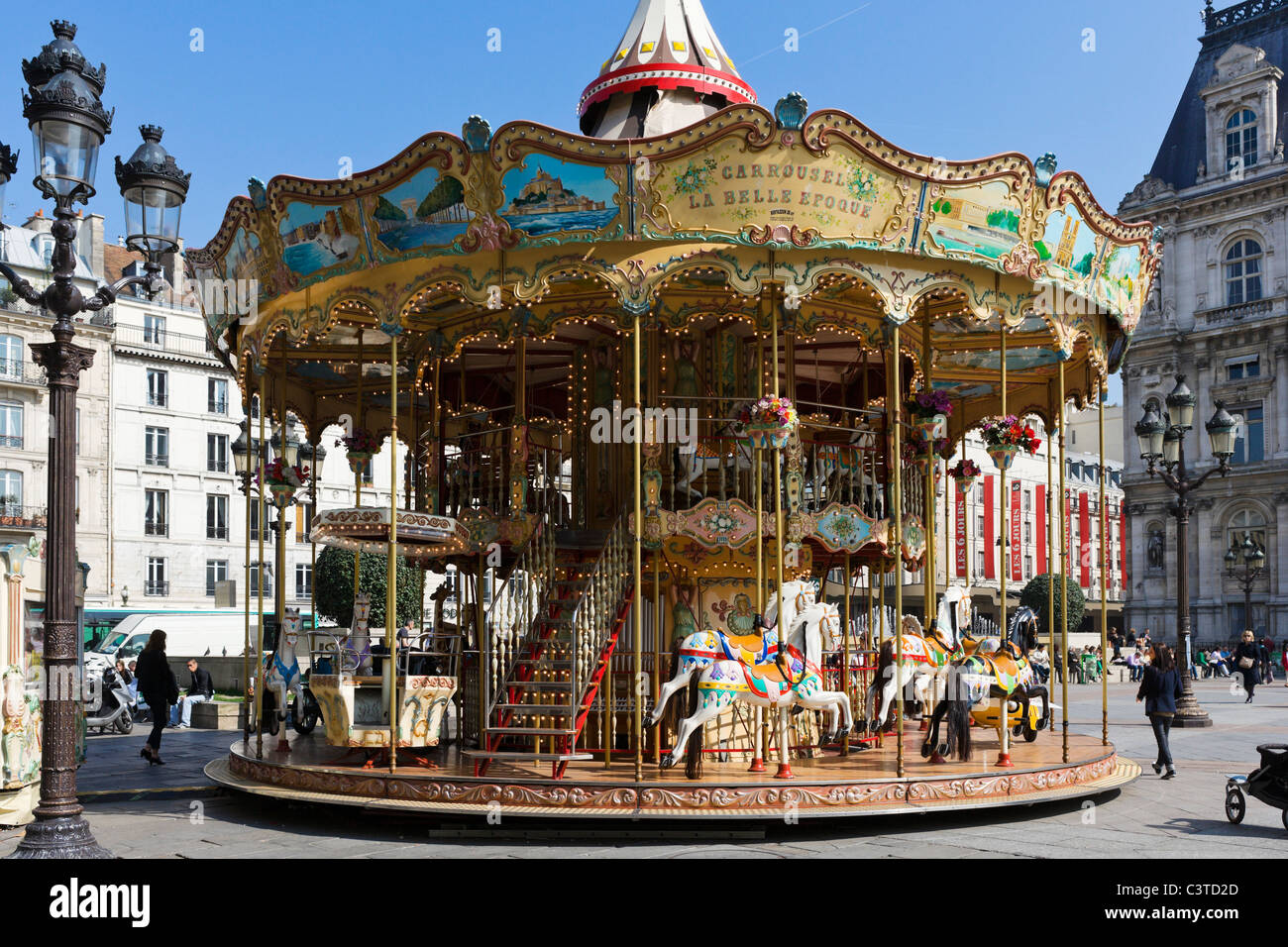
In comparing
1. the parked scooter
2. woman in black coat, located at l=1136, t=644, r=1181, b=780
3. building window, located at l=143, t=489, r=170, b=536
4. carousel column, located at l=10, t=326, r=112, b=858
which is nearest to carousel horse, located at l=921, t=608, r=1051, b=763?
woman in black coat, located at l=1136, t=644, r=1181, b=780

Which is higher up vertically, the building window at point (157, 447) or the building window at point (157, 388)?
→ the building window at point (157, 388)

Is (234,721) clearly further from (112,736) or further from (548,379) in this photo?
(548,379)

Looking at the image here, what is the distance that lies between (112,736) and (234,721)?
8.18 feet

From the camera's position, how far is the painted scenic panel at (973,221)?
1284 cm

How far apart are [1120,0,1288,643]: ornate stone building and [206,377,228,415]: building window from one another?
1660 inches

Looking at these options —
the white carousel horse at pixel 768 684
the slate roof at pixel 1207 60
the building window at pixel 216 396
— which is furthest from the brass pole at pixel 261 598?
the slate roof at pixel 1207 60

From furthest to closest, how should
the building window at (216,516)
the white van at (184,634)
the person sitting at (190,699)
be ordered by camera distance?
the building window at (216,516) → the white van at (184,634) → the person sitting at (190,699)

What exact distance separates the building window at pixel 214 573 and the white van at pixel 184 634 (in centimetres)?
1457

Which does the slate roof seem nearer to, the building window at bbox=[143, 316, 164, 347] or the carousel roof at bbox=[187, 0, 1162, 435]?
the building window at bbox=[143, 316, 164, 347]

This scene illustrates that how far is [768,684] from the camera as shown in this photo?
41.3 feet

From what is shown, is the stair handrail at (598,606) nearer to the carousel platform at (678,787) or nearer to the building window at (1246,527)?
the carousel platform at (678,787)

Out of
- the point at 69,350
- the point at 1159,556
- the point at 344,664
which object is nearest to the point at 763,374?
the point at 344,664

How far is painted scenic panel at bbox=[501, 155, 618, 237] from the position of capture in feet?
40.2

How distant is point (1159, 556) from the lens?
58406mm
